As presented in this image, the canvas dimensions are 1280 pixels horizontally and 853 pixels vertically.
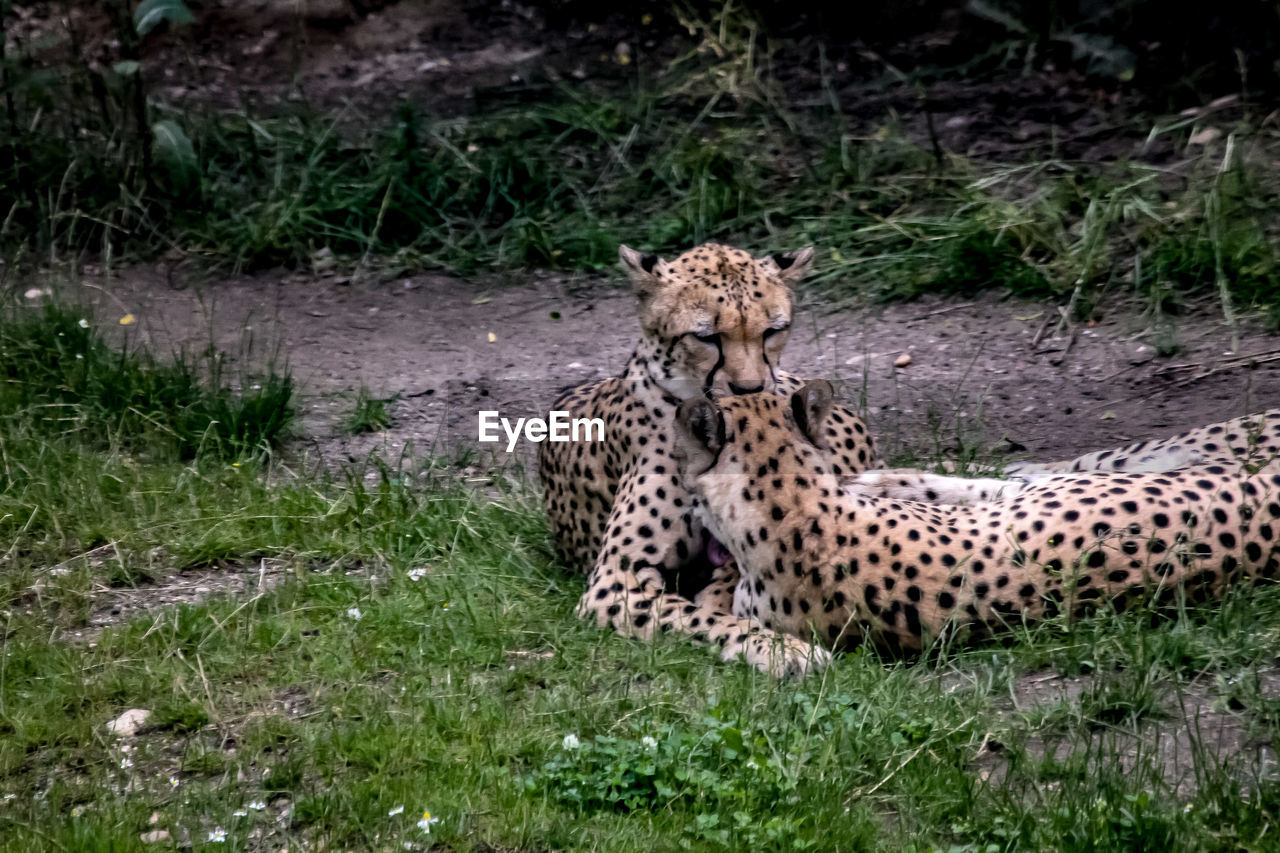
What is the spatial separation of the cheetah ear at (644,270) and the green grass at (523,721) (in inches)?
35.9

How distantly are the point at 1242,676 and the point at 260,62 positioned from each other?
7.15 metres

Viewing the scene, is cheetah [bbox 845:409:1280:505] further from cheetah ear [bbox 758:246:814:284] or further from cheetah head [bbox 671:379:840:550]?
cheetah ear [bbox 758:246:814:284]

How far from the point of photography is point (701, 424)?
412 centimetres

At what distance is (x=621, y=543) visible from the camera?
4.38m

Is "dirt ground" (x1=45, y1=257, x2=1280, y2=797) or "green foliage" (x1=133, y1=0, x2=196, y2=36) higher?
"green foliage" (x1=133, y1=0, x2=196, y2=36)

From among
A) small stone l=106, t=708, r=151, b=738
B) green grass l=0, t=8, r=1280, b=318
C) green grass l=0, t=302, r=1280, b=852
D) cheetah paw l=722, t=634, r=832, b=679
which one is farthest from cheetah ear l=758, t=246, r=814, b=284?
small stone l=106, t=708, r=151, b=738

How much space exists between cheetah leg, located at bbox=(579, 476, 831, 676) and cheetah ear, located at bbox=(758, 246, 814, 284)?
85 cm

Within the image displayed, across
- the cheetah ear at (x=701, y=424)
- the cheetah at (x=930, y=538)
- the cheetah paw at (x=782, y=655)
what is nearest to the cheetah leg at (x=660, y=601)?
the cheetah paw at (x=782, y=655)

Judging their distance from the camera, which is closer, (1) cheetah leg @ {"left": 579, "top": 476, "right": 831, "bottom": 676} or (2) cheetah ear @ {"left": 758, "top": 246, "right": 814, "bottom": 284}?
(1) cheetah leg @ {"left": 579, "top": 476, "right": 831, "bottom": 676}

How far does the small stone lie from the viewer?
→ 3715 millimetres

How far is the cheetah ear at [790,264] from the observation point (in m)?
4.87

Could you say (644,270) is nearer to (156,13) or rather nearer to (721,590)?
(721,590)

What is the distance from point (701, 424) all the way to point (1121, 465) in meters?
1.54

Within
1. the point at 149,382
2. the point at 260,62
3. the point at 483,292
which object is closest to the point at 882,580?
the point at 149,382
